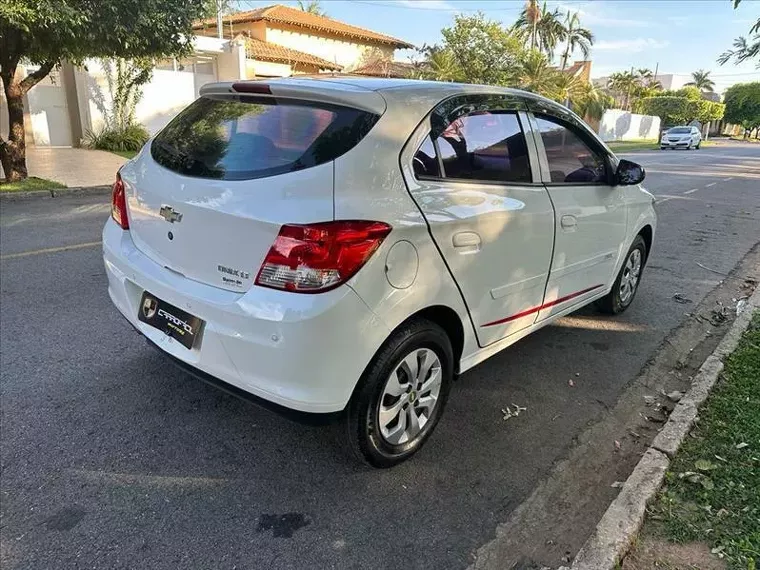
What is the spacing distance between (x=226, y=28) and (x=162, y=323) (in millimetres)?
35672

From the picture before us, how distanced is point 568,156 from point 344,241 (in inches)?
84.3

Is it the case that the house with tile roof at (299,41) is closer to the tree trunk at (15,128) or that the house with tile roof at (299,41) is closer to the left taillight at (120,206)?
the tree trunk at (15,128)

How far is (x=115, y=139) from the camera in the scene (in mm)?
17422

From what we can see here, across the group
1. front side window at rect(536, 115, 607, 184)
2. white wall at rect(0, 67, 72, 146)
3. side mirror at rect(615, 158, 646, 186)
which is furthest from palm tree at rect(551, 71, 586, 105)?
front side window at rect(536, 115, 607, 184)

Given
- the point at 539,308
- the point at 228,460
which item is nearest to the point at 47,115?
the point at 228,460

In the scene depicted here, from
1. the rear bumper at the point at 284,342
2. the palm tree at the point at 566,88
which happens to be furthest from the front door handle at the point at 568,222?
the palm tree at the point at 566,88

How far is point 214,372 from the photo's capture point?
2.57 m

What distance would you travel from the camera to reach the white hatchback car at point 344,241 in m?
2.32

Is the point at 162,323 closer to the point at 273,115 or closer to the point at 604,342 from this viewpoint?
the point at 273,115

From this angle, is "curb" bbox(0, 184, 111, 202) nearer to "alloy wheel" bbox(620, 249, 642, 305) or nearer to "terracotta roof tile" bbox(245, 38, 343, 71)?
"alloy wheel" bbox(620, 249, 642, 305)

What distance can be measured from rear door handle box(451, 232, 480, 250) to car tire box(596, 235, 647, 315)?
230cm

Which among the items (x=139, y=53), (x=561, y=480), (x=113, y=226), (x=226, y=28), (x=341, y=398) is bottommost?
(x=561, y=480)

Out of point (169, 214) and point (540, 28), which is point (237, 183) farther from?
point (540, 28)

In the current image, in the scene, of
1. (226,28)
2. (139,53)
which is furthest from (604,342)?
(226,28)
